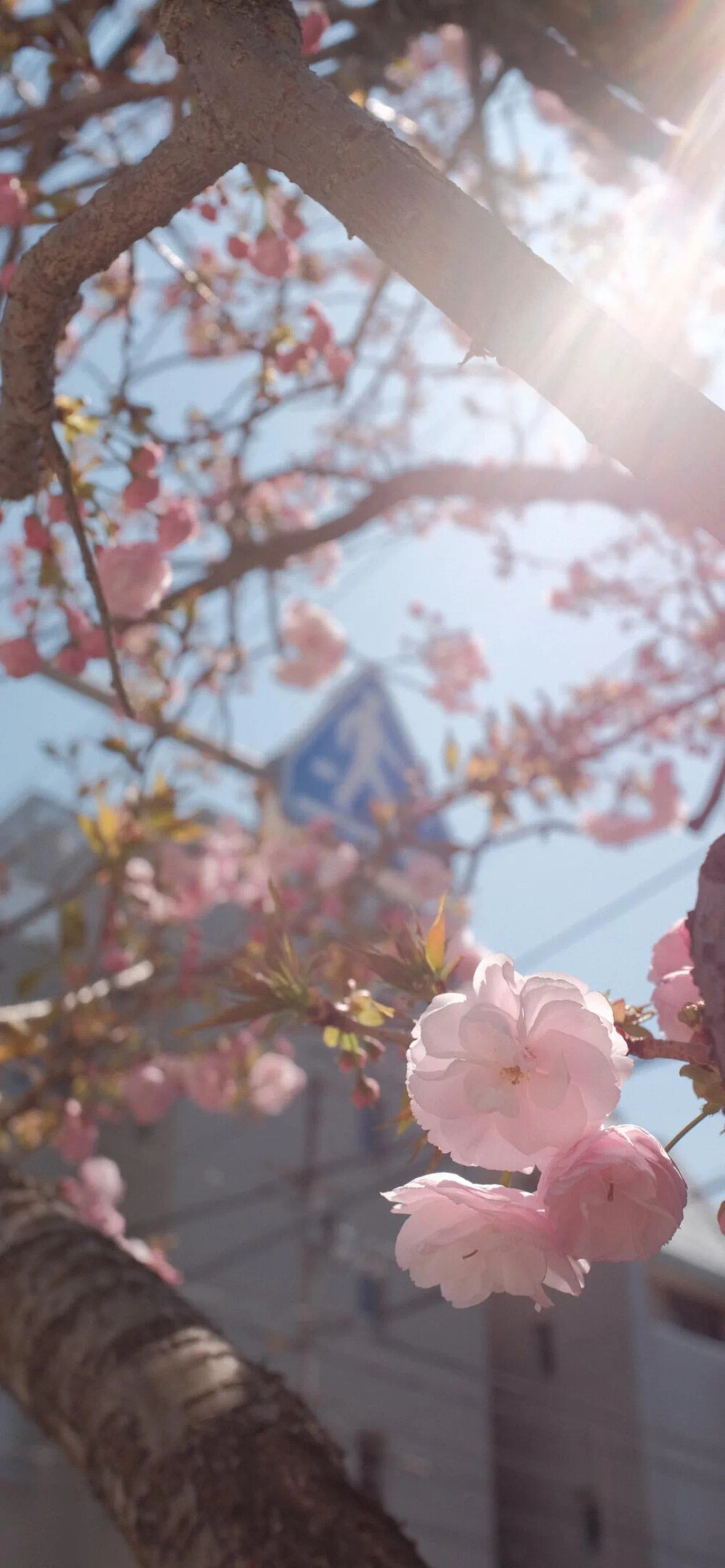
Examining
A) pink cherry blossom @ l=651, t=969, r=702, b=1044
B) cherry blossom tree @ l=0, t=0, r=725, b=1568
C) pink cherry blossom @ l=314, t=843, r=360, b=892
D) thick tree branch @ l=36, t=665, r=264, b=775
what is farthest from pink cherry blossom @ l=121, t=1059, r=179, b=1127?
pink cherry blossom @ l=651, t=969, r=702, b=1044

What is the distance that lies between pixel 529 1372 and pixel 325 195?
1037 centimetres

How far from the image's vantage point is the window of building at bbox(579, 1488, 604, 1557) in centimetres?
834

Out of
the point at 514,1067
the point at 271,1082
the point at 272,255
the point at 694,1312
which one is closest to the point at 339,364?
the point at 272,255

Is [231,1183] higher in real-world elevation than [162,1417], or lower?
lower

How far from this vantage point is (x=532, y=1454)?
912cm

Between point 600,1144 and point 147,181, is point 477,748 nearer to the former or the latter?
point 147,181

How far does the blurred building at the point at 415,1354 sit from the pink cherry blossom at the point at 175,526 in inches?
215

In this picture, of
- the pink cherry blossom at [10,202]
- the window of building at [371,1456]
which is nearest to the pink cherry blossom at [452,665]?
the pink cherry blossom at [10,202]

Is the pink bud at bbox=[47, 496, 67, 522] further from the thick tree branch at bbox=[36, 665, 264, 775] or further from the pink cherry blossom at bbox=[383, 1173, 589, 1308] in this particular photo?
the pink cherry blossom at bbox=[383, 1173, 589, 1308]

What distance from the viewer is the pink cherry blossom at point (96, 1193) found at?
251cm

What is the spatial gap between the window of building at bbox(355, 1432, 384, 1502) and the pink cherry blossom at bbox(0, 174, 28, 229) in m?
7.88

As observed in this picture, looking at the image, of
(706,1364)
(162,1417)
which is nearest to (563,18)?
(162,1417)

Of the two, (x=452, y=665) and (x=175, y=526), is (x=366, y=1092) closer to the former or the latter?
(x=175, y=526)

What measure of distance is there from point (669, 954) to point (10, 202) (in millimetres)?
1587
